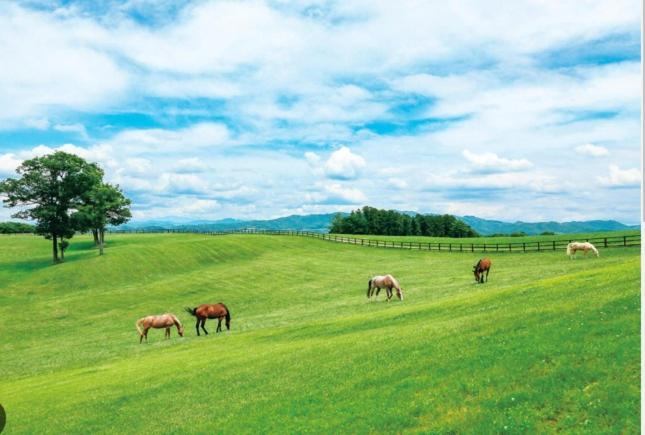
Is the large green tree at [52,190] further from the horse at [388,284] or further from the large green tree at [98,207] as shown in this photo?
the horse at [388,284]

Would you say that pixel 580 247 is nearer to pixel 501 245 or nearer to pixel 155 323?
pixel 501 245

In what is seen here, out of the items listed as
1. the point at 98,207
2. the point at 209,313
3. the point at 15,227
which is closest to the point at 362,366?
the point at 209,313

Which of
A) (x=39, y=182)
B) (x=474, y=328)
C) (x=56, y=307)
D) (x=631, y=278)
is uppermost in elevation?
(x=39, y=182)

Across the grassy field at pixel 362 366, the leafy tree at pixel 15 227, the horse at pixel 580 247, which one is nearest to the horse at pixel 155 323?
the grassy field at pixel 362 366

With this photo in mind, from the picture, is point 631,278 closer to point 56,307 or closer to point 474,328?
point 474,328

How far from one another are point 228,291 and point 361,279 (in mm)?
15366

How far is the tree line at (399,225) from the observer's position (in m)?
176

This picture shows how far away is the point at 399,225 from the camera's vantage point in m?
179

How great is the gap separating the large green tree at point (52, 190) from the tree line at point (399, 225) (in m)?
110

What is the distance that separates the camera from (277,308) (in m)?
44.8

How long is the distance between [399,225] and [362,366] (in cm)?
16471

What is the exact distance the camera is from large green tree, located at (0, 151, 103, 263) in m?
71.6

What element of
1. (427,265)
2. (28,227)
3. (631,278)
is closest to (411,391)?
(631,278)

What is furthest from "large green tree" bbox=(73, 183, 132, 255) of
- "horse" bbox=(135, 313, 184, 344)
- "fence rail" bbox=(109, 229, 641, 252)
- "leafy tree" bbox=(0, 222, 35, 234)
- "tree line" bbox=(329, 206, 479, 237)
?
"tree line" bbox=(329, 206, 479, 237)
